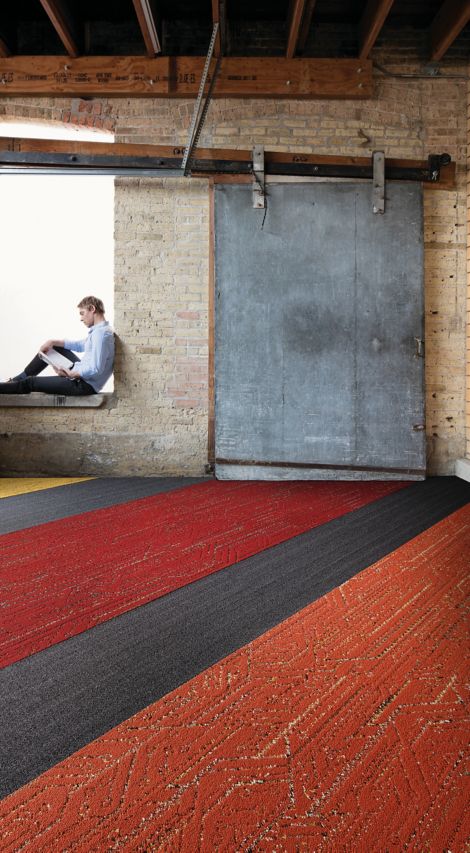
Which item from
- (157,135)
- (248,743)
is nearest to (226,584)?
(248,743)

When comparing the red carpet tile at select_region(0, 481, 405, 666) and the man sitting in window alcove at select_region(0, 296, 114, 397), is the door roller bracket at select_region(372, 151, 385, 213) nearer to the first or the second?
the red carpet tile at select_region(0, 481, 405, 666)

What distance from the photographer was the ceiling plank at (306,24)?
193 inches

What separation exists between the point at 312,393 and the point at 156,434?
1.52 m

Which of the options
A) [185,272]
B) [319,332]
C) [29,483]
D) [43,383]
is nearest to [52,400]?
[43,383]

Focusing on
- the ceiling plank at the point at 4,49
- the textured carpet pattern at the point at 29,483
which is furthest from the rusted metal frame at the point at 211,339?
the ceiling plank at the point at 4,49

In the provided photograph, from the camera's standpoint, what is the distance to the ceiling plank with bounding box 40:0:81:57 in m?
4.80

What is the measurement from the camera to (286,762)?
1.58 metres

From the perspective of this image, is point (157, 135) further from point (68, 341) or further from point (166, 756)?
point (166, 756)

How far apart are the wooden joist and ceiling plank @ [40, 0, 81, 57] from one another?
80cm

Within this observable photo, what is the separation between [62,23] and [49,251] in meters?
1.87

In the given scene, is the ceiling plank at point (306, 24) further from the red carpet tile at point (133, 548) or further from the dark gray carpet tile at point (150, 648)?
the dark gray carpet tile at point (150, 648)

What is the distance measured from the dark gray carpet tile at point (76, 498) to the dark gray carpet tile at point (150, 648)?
1633 mm

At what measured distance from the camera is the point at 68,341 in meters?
5.79

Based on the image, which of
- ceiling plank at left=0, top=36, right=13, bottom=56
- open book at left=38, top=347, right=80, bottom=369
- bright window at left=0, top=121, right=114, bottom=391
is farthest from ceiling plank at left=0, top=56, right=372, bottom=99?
open book at left=38, top=347, right=80, bottom=369
